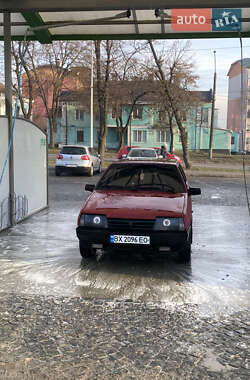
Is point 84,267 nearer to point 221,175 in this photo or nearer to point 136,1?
point 136,1

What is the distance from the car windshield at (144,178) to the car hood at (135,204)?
0.25 metres

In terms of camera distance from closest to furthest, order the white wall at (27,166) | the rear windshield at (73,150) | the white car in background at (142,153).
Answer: the white wall at (27,166)
the rear windshield at (73,150)
the white car in background at (142,153)

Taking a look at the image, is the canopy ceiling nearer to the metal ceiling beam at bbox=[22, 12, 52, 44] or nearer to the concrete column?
the metal ceiling beam at bbox=[22, 12, 52, 44]

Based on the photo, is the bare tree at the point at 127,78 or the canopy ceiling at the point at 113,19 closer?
the canopy ceiling at the point at 113,19

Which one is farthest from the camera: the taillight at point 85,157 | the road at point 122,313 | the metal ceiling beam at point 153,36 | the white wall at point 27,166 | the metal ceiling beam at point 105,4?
the taillight at point 85,157

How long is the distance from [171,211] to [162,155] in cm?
2144

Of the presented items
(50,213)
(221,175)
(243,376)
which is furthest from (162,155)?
(243,376)

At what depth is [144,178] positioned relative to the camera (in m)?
7.54

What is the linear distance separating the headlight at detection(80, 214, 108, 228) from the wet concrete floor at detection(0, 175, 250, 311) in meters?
0.68

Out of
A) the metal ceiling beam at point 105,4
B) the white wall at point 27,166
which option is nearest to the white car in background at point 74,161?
the white wall at point 27,166

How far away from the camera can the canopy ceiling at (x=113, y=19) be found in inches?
295

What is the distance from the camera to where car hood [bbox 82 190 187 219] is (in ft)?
20.7

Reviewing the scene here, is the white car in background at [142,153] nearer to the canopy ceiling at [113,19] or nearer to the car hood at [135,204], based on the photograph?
the canopy ceiling at [113,19]

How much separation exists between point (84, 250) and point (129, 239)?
0.97 m
